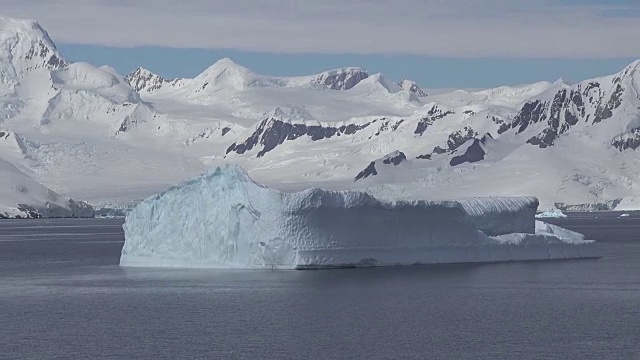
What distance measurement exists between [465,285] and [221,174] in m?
13.0

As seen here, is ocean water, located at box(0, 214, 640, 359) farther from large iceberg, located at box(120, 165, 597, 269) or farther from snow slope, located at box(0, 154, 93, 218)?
snow slope, located at box(0, 154, 93, 218)

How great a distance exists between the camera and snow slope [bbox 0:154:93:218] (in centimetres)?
18250

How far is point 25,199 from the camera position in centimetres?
18450

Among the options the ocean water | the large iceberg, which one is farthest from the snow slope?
the large iceberg

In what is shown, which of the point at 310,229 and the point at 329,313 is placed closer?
the point at 329,313

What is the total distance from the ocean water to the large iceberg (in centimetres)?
80

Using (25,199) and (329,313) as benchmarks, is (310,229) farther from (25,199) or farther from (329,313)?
(25,199)

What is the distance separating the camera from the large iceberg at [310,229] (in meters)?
55.4

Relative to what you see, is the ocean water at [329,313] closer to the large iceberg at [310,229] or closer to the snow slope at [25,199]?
the large iceberg at [310,229]

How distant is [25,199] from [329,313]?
478 ft

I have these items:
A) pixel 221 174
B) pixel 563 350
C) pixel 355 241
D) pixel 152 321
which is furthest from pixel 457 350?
pixel 221 174

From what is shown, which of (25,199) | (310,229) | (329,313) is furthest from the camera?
(25,199)

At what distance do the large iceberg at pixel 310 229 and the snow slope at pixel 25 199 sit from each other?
121m

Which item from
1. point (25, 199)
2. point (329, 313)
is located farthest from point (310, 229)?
point (25, 199)
